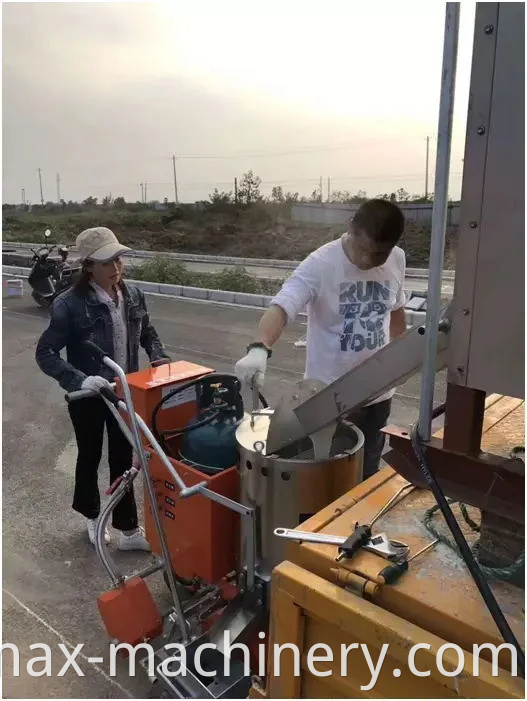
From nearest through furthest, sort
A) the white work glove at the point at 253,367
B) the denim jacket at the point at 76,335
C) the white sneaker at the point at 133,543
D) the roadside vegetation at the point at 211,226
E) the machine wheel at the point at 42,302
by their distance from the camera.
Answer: the white work glove at the point at 253,367 → the denim jacket at the point at 76,335 → the white sneaker at the point at 133,543 → the machine wheel at the point at 42,302 → the roadside vegetation at the point at 211,226

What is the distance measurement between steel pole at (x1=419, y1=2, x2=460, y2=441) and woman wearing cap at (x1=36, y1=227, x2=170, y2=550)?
163cm

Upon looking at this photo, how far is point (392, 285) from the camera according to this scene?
2.47 meters

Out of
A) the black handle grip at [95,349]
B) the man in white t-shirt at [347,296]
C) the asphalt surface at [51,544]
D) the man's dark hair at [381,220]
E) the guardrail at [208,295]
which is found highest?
the man's dark hair at [381,220]

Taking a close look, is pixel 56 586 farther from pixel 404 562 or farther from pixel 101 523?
pixel 404 562

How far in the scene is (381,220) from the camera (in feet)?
6.95

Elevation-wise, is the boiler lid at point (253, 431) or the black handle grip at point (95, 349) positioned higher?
the black handle grip at point (95, 349)

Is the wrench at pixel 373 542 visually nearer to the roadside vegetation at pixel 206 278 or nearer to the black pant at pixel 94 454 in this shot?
the black pant at pixel 94 454

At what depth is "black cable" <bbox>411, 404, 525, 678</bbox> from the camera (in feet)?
3.54

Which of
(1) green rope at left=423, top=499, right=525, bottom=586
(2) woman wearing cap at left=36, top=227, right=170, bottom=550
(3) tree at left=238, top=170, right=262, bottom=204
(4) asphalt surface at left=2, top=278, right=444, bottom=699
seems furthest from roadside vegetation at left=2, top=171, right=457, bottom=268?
(1) green rope at left=423, top=499, right=525, bottom=586

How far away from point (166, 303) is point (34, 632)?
8412 millimetres

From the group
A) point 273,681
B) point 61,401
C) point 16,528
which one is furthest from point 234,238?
point 273,681

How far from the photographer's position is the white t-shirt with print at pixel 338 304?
229 cm

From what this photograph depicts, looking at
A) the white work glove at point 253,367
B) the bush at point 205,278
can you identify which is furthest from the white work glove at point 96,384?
the bush at point 205,278

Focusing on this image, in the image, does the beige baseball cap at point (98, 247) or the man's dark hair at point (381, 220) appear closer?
the man's dark hair at point (381, 220)
